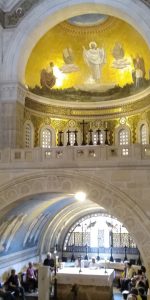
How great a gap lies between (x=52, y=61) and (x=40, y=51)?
100 cm

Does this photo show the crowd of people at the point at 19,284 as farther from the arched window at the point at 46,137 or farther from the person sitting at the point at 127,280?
the arched window at the point at 46,137

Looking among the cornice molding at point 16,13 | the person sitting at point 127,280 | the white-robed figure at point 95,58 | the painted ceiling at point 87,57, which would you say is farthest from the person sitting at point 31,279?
the cornice molding at point 16,13

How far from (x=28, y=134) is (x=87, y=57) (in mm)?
5369

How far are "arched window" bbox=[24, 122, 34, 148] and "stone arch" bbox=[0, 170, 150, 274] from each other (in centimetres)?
616

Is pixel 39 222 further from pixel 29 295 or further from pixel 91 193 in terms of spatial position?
pixel 91 193

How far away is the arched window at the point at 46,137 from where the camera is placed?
861 inches

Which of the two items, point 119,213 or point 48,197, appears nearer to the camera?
point 119,213

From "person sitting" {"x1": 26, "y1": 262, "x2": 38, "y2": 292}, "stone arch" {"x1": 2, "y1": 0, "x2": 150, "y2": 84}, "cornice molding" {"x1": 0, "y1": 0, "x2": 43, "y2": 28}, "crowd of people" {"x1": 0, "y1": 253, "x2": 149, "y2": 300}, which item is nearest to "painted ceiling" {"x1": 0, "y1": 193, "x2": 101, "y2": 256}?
"person sitting" {"x1": 26, "y1": 262, "x2": 38, "y2": 292}

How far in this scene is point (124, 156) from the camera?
1398 centimetres

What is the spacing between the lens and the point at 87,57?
72.2ft

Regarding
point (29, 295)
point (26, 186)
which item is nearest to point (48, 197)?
point (26, 186)

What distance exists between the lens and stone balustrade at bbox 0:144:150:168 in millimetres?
13938

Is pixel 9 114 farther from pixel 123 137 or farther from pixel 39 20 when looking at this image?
pixel 123 137

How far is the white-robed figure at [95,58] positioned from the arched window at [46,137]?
158 inches
